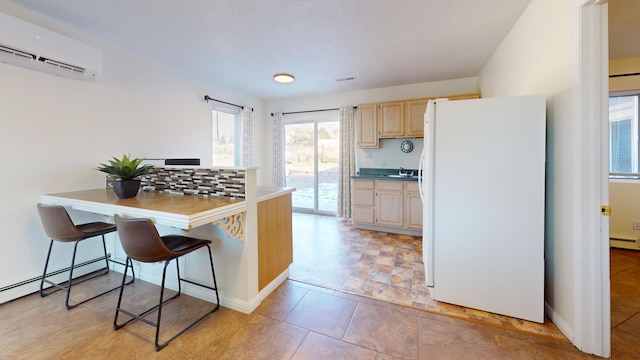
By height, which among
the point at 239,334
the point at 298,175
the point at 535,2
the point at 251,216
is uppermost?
the point at 535,2

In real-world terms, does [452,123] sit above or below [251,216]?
above

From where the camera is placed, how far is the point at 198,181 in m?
2.11

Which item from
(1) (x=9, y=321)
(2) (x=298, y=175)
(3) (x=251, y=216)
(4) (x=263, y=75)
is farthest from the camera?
(2) (x=298, y=175)

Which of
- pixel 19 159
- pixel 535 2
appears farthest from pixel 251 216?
pixel 535 2

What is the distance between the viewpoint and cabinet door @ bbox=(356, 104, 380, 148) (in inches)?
173

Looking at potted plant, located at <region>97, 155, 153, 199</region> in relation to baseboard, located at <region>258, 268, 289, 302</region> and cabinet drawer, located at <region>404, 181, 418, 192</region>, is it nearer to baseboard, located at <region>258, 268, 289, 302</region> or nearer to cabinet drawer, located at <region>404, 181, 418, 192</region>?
baseboard, located at <region>258, 268, 289, 302</region>

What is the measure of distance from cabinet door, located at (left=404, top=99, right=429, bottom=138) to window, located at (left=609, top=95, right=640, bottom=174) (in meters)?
2.33

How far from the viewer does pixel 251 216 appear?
6.38 feet

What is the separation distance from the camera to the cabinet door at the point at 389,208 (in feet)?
12.9

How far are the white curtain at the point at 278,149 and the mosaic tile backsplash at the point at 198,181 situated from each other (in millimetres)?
3064

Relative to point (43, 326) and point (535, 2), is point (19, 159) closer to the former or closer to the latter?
point (43, 326)

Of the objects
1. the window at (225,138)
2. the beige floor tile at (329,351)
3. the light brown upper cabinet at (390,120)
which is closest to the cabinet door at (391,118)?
the light brown upper cabinet at (390,120)

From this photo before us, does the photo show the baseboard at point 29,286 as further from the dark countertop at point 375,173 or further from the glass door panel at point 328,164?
the glass door panel at point 328,164

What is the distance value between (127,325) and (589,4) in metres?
3.68
